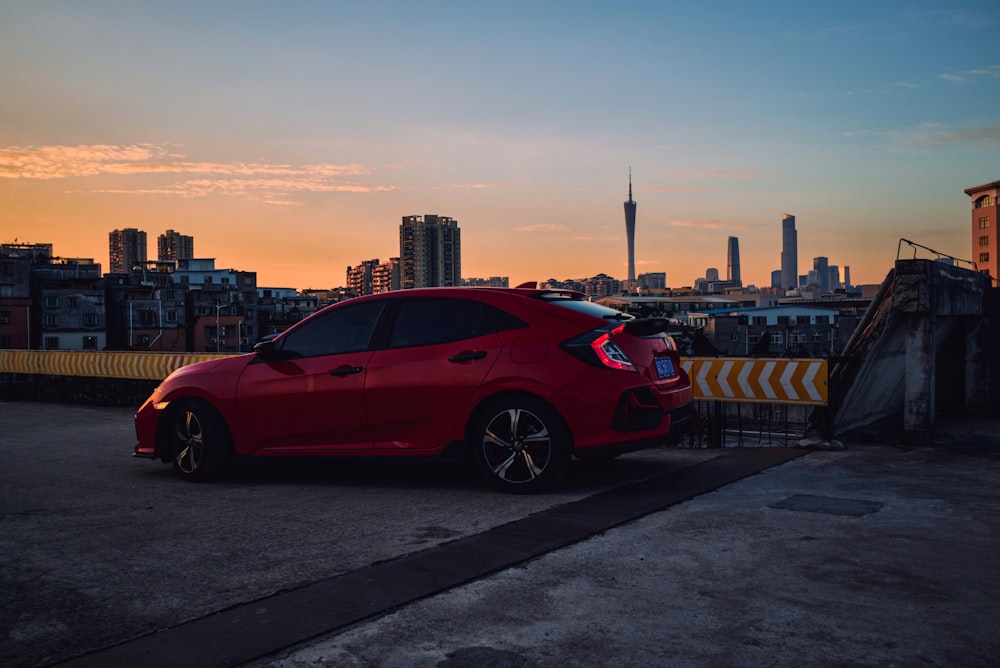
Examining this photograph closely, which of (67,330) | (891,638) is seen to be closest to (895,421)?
(891,638)

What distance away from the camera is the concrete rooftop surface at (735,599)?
11.0 ft

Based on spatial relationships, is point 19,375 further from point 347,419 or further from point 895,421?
point 895,421

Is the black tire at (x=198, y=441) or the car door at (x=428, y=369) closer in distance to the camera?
the car door at (x=428, y=369)

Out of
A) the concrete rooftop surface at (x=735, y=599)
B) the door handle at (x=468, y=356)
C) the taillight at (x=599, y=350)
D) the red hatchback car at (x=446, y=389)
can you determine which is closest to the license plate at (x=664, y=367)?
the red hatchback car at (x=446, y=389)

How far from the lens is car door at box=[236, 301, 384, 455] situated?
7.01 meters

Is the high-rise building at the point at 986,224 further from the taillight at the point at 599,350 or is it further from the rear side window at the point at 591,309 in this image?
the taillight at the point at 599,350

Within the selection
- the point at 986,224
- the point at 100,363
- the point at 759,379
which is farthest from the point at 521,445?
the point at 986,224

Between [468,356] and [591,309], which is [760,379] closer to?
[591,309]

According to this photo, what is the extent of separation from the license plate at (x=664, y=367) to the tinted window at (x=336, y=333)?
7.66 feet

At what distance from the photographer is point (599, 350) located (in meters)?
6.34

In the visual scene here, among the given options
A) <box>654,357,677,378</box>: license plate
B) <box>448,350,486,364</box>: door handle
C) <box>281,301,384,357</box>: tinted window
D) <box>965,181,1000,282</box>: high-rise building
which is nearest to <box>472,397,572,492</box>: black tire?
<box>448,350,486,364</box>: door handle

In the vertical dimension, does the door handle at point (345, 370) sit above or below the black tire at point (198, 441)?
above

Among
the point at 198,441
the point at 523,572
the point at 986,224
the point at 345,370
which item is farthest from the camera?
the point at 986,224

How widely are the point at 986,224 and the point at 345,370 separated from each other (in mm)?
177850
